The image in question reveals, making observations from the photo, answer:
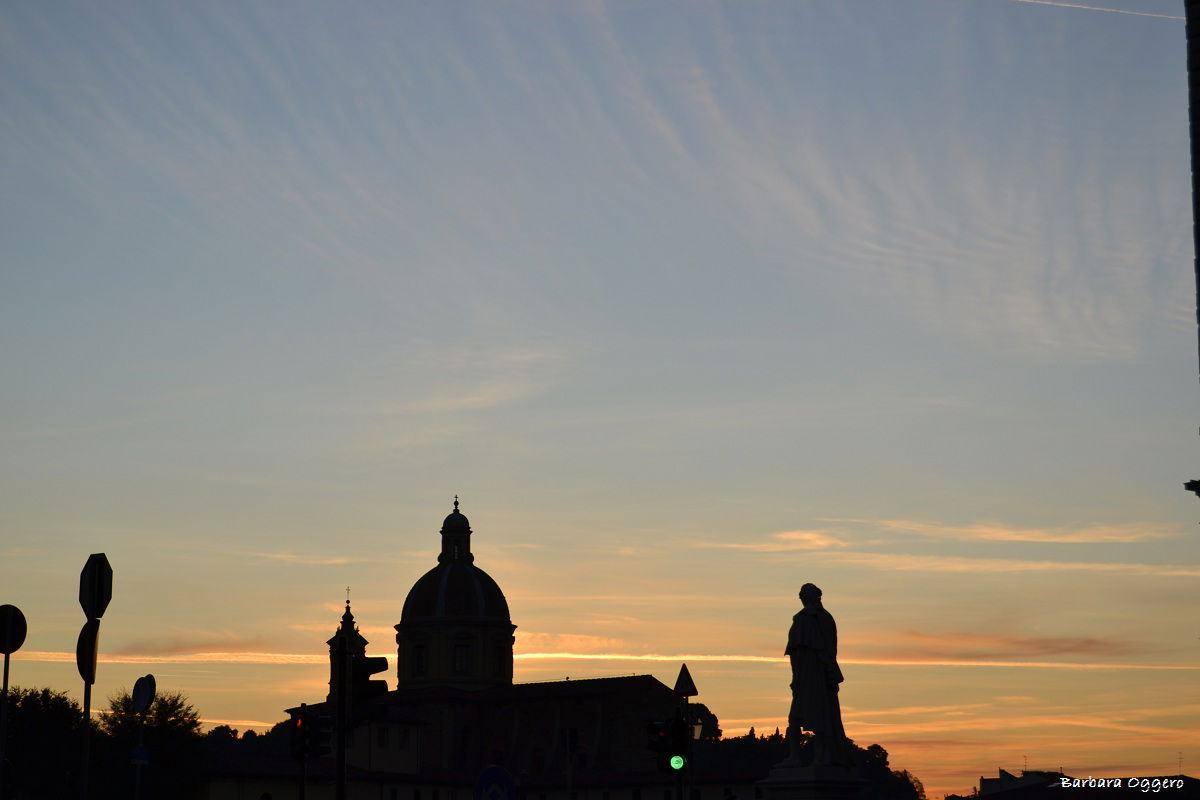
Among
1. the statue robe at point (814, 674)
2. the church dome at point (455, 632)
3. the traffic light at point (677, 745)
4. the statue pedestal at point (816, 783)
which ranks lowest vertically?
the statue pedestal at point (816, 783)

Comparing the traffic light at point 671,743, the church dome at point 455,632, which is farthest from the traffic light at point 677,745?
the church dome at point 455,632

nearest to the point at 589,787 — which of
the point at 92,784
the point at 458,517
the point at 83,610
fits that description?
the point at 458,517

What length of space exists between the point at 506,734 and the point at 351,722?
297 ft

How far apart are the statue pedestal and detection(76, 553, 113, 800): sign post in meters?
11.2

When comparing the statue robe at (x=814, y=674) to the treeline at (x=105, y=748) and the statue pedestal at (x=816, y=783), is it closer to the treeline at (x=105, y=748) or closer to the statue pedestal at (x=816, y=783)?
the statue pedestal at (x=816, y=783)

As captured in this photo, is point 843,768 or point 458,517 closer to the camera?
point 843,768

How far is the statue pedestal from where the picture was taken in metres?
25.0

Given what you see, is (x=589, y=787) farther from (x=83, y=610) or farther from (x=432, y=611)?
(x=83, y=610)

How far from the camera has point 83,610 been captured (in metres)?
18.9

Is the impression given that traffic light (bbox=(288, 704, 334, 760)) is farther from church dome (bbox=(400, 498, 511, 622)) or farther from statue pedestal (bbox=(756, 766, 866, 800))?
church dome (bbox=(400, 498, 511, 622))

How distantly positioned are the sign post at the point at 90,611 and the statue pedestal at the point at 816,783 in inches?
441

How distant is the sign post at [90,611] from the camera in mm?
18438

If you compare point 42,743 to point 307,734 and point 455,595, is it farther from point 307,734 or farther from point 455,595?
point 307,734

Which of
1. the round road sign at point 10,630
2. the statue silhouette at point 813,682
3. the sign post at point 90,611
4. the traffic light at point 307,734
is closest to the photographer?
the sign post at point 90,611
